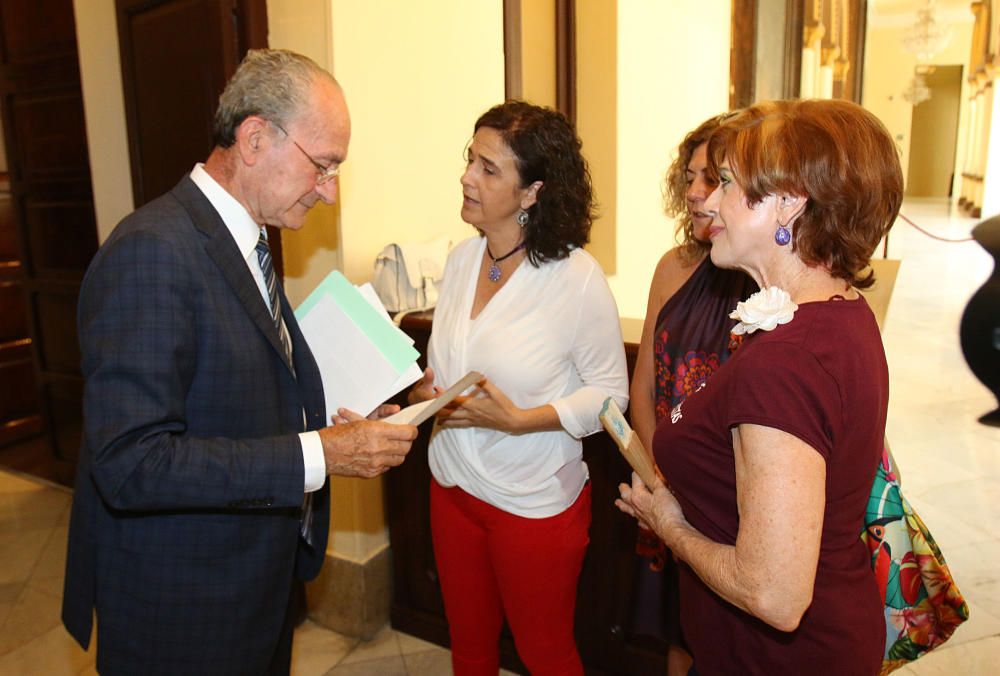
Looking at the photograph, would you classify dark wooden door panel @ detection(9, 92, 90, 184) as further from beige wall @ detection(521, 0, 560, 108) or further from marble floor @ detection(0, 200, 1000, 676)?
beige wall @ detection(521, 0, 560, 108)

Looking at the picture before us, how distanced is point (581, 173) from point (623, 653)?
1.54 meters

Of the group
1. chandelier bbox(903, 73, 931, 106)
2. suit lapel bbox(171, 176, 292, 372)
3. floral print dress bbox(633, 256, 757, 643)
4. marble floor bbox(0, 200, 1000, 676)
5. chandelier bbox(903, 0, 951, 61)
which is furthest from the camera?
chandelier bbox(903, 0, 951, 61)

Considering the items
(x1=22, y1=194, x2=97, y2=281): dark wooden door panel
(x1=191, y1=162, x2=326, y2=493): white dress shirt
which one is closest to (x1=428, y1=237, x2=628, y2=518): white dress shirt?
(x1=191, y1=162, x2=326, y2=493): white dress shirt

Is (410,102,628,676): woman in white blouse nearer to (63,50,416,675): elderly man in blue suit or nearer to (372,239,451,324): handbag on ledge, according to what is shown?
(63,50,416,675): elderly man in blue suit

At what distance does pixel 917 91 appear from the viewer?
14.3 feet

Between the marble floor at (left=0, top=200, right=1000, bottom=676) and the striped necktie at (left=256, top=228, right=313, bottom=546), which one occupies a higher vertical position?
the striped necktie at (left=256, top=228, right=313, bottom=546)

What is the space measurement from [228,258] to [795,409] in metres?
0.95

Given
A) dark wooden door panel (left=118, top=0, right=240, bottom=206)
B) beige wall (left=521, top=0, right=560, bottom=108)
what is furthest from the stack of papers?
beige wall (left=521, top=0, right=560, bottom=108)

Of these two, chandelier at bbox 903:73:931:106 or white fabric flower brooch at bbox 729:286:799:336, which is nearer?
white fabric flower brooch at bbox 729:286:799:336

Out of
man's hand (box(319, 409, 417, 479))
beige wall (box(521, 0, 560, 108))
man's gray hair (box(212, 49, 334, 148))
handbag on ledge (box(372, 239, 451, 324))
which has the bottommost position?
man's hand (box(319, 409, 417, 479))

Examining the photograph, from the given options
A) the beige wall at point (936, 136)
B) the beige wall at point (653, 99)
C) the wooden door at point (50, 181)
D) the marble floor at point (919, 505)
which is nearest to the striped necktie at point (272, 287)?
the marble floor at point (919, 505)

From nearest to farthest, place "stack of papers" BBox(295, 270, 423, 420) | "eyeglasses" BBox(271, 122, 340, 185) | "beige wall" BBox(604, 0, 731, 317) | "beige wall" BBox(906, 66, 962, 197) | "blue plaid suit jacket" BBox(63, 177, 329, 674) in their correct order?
1. "blue plaid suit jacket" BBox(63, 177, 329, 674)
2. "eyeglasses" BBox(271, 122, 340, 185)
3. "stack of papers" BBox(295, 270, 423, 420)
4. "beige wall" BBox(906, 66, 962, 197)
5. "beige wall" BBox(604, 0, 731, 317)

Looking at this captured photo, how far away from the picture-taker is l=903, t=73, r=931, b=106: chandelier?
418 centimetres

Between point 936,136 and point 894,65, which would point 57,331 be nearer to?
point 936,136
